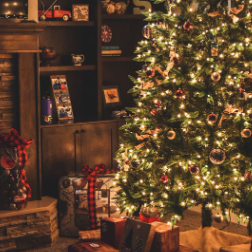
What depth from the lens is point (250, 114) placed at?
339cm

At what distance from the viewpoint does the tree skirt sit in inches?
151

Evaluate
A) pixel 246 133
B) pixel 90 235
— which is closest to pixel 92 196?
pixel 90 235

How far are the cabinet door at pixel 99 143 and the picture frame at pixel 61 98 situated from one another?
228 millimetres

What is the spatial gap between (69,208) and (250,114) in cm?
180

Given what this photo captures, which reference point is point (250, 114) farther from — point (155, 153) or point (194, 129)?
point (155, 153)

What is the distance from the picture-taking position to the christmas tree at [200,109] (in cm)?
335

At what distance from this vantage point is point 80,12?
4816mm

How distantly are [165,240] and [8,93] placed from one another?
175cm

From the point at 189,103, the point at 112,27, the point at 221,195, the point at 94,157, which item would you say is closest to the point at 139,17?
the point at 112,27

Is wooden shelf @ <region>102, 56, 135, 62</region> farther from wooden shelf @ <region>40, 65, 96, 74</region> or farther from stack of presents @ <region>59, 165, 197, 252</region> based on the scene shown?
stack of presents @ <region>59, 165, 197, 252</region>

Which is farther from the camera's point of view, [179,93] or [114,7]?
[114,7]

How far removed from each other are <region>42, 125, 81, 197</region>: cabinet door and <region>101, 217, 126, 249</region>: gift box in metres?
0.95

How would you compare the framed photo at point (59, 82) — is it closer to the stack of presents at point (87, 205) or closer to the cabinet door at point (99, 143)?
the cabinet door at point (99, 143)

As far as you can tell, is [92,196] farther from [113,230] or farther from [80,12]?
[80,12]
